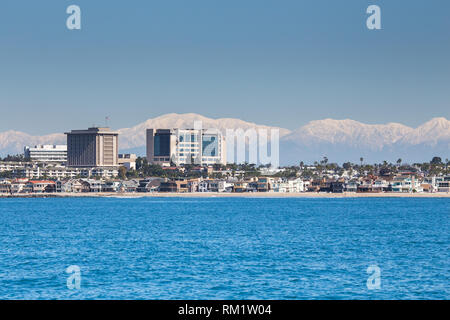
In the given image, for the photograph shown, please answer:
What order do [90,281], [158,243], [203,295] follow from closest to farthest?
[203,295]
[90,281]
[158,243]

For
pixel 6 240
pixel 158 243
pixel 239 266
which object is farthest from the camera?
pixel 6 240

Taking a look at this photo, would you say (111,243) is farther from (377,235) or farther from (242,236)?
(377,235)

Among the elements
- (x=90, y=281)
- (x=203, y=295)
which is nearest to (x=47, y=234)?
(x=90, y=281)

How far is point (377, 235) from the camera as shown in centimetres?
8456

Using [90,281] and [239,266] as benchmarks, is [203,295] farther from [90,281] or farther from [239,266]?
[239,266]

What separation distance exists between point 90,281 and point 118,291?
460 cm
